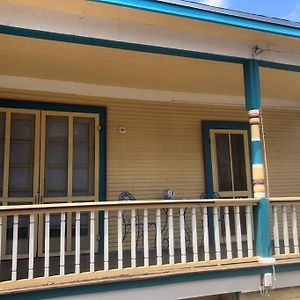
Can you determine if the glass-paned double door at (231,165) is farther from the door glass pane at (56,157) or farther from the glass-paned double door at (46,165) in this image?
the door glass pane at (56,157)

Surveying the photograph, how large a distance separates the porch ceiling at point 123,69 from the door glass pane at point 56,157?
2.09ft

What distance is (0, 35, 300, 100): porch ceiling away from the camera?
429 centimetres

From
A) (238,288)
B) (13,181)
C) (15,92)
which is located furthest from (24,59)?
(238,288)

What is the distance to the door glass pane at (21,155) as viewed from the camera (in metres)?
5.07

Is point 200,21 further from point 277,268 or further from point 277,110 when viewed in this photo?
point 277,110

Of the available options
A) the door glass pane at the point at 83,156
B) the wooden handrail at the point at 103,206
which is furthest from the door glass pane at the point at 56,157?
the wooden handrail at the point at 103,206

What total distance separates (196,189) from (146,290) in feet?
8.75

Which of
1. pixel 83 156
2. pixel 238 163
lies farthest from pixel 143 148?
pixel 238 163

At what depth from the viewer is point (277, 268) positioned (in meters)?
4.15

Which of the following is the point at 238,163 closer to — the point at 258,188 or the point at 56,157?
the point at 258,188

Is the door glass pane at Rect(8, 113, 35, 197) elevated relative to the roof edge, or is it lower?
lower

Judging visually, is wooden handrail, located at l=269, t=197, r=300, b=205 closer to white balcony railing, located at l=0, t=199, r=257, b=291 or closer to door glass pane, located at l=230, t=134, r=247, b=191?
white balcony railing, located at l=0, t=199, r=257, b=291

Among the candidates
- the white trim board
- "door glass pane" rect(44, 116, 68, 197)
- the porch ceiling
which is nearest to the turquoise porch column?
the white trim board

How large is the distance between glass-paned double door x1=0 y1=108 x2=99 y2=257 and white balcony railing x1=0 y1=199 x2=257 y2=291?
0.08ft
